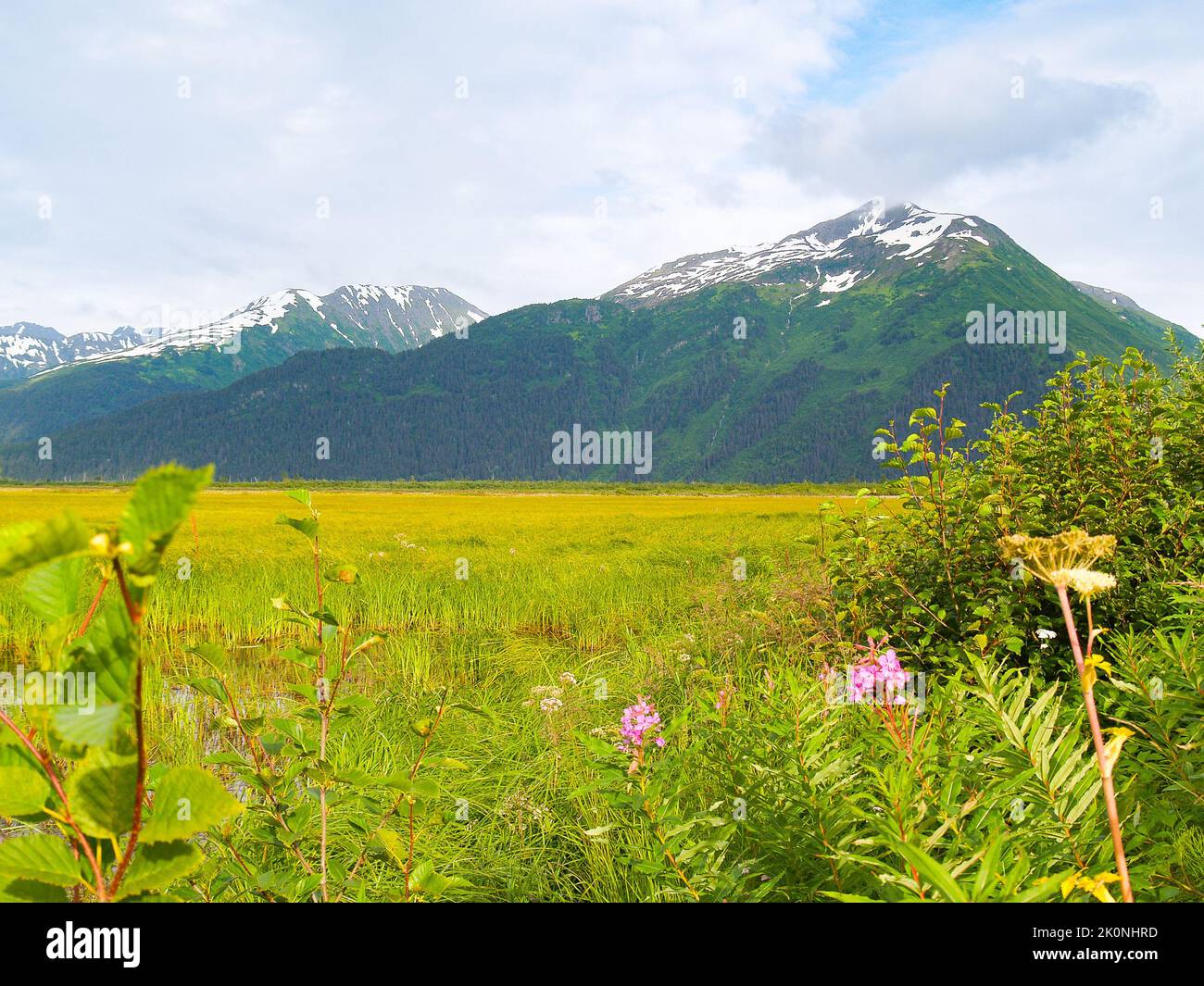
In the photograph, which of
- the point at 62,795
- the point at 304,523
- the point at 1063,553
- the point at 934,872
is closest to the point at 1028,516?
the point at 1063,553

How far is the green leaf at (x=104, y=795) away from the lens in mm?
816

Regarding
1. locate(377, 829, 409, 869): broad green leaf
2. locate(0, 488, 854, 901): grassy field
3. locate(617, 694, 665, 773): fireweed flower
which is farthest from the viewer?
locate(0, 488, 854, 901): grassy field

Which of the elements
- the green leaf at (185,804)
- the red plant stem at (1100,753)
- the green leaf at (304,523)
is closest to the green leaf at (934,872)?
the red plant stem at (1100,753)

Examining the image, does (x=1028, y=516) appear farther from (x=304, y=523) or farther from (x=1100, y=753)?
(x=304, y=523)

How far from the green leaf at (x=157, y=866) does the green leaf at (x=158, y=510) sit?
483mm

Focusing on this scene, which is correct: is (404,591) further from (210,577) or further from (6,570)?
(6,570)

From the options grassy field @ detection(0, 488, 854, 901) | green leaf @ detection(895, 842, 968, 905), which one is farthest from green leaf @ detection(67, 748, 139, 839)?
green leaf @ detection(895, 842, 968, 905)

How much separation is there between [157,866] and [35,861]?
163mm

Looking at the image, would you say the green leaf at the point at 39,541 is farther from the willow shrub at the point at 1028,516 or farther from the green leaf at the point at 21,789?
the willow shrub at the point at 1028,516

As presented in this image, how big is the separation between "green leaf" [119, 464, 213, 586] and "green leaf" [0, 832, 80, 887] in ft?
1.85

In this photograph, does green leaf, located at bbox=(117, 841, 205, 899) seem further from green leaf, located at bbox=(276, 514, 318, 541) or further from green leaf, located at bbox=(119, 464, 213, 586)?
green leaf, located at bbox=(276, 514, 318, 541)

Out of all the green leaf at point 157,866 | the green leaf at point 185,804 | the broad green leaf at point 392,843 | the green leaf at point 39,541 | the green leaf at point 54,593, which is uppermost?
the green leaf at point 39,541

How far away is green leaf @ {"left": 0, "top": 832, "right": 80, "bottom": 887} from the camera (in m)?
0.88
